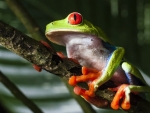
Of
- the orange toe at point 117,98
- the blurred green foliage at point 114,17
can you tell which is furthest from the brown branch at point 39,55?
the blurred green foliage at point 114,17

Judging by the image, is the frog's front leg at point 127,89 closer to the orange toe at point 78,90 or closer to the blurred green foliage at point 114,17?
the orange toe at point 78,90

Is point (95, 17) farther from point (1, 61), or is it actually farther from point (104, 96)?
point (104, 96)

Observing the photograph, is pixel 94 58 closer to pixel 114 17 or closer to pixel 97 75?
pixel 97 75

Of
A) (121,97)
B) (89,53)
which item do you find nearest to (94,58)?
(89,53)

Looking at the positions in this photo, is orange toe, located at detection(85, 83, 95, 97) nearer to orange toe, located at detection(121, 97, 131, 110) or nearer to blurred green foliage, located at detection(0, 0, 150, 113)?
orange toe, located at detection(121, 97, 131, 110)

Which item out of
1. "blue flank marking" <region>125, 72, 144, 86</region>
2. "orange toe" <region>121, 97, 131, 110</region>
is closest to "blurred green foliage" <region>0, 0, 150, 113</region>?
"blue flank marking" <region>125, 72, 144, 86</region>
